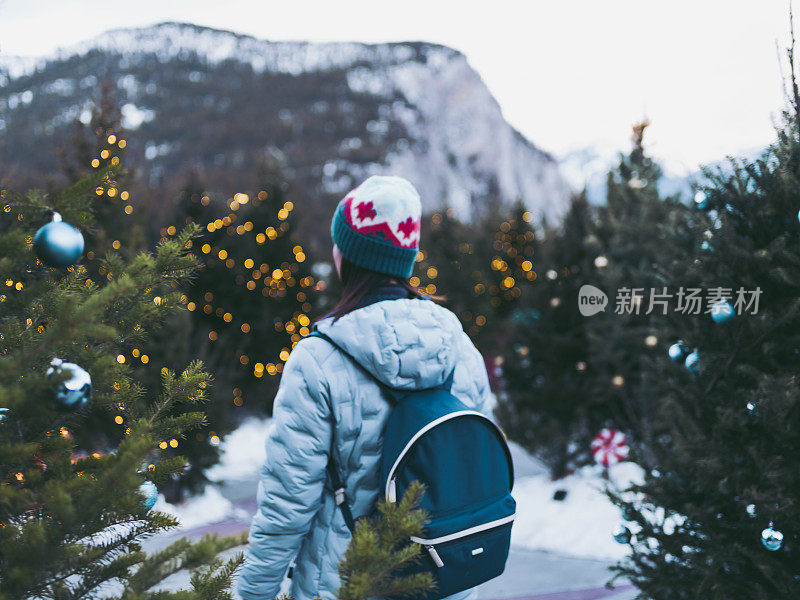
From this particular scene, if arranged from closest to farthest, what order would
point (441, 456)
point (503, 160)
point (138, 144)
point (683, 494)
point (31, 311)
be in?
point (31, 311), point (441, 456), point (683, 494), point (138, 144), point (503, 160)

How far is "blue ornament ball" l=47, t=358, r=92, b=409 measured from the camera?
103 cm

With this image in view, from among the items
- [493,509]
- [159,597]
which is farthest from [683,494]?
[159,597]

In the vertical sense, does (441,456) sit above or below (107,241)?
below

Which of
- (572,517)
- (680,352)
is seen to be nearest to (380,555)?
(680,352)

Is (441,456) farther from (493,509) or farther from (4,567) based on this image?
(4,567)

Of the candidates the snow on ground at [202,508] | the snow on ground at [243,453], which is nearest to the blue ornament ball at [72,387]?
the snow on ground at [202,508]

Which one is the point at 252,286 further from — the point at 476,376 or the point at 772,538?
the point at 772,538

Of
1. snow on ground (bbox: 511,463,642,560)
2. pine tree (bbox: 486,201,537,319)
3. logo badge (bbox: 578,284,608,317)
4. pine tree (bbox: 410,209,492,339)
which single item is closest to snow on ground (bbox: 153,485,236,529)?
snow on ground (bbox: 511,463,642,560)

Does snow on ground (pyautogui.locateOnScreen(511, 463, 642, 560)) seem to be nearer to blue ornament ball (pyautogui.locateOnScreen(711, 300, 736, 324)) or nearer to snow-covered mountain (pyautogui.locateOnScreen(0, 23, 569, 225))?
blue ornament ball (pyautogui.locateOnScreen(711, 300, 736, 324))

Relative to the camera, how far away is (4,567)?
1.06 metres

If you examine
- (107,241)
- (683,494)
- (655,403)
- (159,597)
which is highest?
(107,241)

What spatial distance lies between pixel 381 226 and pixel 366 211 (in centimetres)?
7

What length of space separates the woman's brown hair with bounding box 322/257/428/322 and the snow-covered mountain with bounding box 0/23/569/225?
172ft

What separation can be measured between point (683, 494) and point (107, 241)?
6457mm
